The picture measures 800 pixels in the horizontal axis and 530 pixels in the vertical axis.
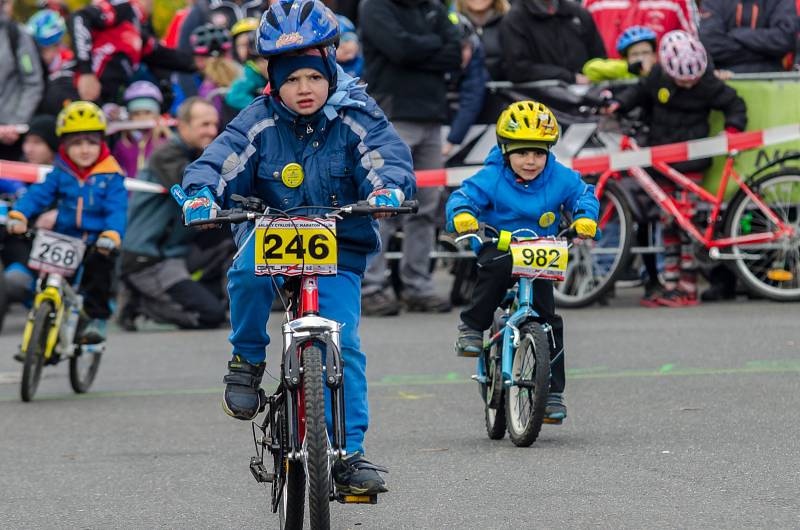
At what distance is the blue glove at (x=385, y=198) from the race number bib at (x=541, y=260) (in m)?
2.41

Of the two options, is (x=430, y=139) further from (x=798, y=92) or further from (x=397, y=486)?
(x=397, y=486)

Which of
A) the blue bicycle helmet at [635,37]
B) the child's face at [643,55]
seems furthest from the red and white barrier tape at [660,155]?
the blue bicycle helmet at [635,37]

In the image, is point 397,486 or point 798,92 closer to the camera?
point 397,486

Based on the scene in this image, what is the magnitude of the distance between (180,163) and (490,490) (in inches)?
300

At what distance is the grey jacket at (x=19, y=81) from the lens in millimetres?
15883

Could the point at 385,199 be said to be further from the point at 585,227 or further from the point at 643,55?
the point at 643,55

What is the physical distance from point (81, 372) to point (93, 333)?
1.01 feet

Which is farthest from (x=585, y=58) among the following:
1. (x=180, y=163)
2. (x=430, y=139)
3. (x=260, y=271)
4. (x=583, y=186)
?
(x=260, y=271)

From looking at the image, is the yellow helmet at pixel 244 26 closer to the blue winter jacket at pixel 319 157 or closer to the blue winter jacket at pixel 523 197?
the blue winter jacket at pixel 523 197

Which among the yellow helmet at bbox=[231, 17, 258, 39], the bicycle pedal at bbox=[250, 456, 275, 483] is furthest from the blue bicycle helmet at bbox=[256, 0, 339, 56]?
the yellow helmet at bbox=[231, 17, 258, 39]

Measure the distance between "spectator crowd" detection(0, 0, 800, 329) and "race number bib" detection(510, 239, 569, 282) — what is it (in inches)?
211

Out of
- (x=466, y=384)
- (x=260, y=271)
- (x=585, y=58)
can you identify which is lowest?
(x=466, y=384)

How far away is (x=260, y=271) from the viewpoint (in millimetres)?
5637

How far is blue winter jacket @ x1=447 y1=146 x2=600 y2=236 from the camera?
8344 millimetres
